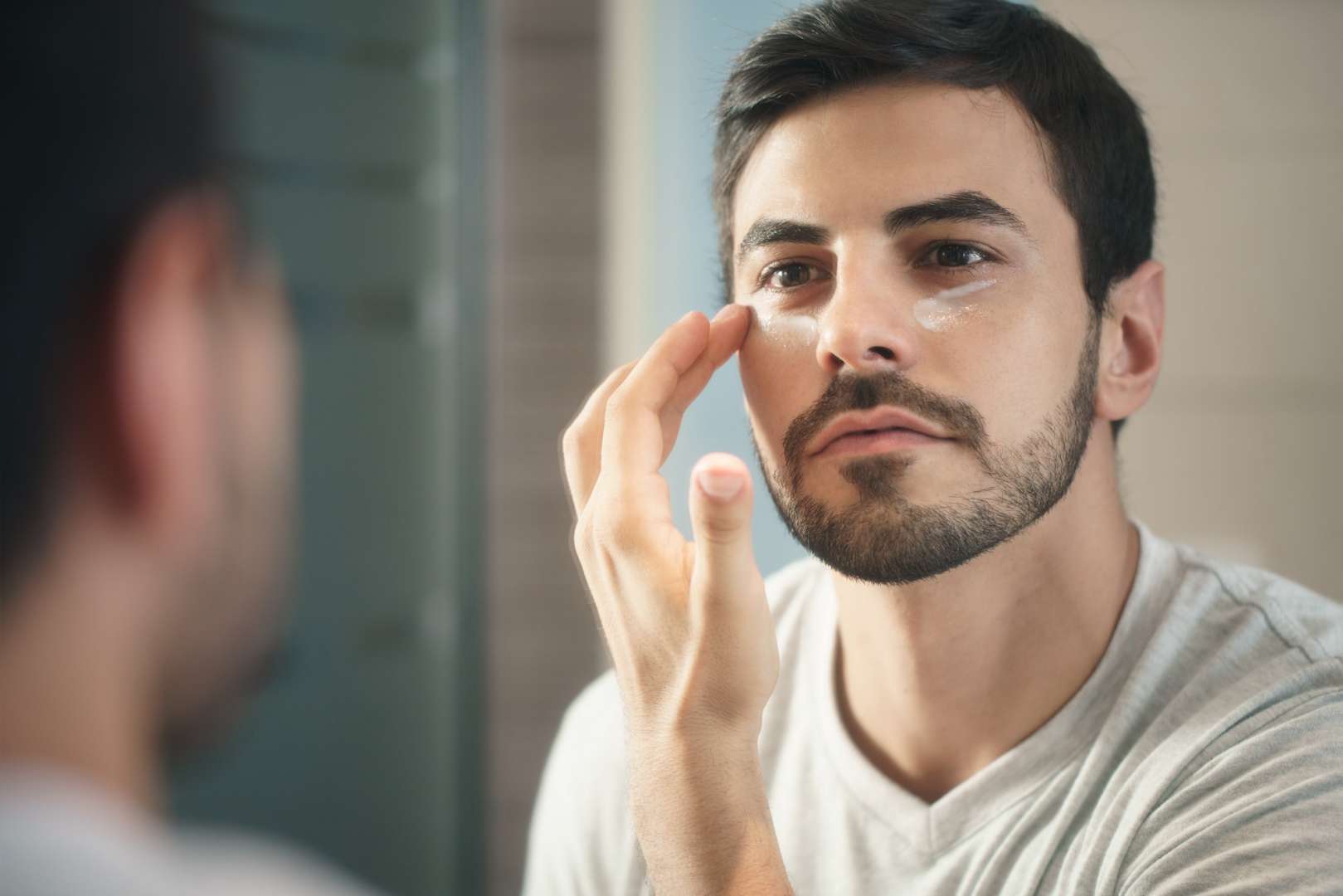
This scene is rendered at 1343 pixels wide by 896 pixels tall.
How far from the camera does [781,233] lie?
109 cm

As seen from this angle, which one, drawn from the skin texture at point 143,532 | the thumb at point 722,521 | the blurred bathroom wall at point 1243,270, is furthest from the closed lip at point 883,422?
the blurred bathroom wall at point 1243,270

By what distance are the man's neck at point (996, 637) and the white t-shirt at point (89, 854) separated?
77cm

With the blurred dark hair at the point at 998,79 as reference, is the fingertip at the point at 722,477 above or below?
below

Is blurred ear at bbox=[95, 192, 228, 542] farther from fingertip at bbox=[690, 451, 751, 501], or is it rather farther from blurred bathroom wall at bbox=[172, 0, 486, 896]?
blurred bathroom wall at bbox=[172, 0, 486, 896]

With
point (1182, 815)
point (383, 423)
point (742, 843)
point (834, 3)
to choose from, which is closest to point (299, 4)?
point (383, 423)

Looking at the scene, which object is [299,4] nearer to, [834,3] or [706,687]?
[834,3]

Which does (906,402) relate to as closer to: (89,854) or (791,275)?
(791,275)

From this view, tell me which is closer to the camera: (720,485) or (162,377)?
(162,377)

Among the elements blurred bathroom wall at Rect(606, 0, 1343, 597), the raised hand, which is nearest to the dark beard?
the raised hand

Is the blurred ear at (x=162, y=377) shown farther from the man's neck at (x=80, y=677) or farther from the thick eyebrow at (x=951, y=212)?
the thick eyebrow at (x=951, y=212)

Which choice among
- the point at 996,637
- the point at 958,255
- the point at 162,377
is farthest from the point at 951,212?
the point at 162,377

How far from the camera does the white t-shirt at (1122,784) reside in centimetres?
85

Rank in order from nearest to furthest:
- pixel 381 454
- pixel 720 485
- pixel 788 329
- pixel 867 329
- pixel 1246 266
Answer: pixel 720 485
pixel 867 329
pixel 788 329
pixel 1246 266
pixel 381 454

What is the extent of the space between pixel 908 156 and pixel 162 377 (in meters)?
0.77
